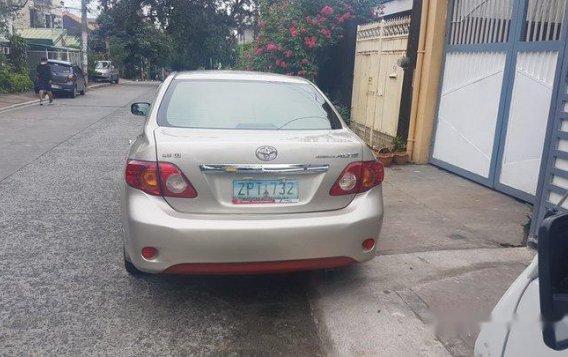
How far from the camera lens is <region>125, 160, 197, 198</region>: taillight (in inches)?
127

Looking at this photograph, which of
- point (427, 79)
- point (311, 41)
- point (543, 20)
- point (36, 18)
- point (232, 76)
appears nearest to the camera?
point (232, 76)

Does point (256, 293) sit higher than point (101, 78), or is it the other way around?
point (256, 293)

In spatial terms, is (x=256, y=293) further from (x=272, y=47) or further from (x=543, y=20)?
(x=272, y=47)

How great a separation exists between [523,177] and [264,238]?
4028 mm

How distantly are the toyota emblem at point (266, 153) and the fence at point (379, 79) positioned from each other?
6018 millimetres

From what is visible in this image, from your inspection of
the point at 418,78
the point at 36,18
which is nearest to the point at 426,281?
the point at 418,78

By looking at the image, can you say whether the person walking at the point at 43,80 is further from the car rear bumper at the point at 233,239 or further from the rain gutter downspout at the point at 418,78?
the car rear bumper at the point at 233,239

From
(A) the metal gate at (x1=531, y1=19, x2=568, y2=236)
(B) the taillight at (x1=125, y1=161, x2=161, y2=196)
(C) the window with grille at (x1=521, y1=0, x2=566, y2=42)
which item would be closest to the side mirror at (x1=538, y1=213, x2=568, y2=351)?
(B) the taillight at (x1=125, y1=161, x2=161, y2=196)

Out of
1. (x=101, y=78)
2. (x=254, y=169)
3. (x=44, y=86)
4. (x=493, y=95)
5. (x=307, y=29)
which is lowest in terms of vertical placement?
(x=101, y=78)

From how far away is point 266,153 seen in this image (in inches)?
128

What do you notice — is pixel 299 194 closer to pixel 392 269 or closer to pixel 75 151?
pixel 392 269

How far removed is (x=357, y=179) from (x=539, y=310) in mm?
2157

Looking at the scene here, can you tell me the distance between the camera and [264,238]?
126 inches

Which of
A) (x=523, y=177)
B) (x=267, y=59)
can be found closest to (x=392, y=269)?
(x=523, y=177)
